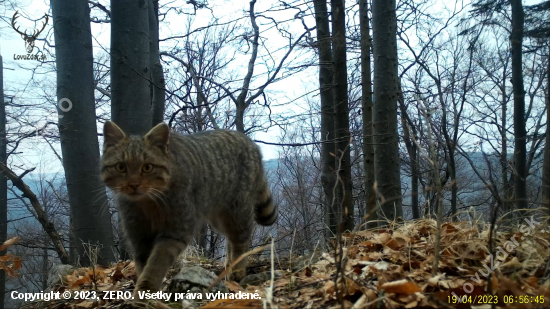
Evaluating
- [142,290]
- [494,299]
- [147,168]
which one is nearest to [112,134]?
[147,168]

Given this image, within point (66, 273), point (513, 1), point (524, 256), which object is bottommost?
point (66, 273)

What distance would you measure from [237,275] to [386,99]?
3.25 meters

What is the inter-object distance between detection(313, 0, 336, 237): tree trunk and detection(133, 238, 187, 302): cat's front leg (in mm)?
3406

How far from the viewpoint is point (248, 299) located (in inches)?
87.5

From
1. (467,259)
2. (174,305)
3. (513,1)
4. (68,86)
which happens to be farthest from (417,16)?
(174,305)

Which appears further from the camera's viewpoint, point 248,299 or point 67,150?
point 67,150

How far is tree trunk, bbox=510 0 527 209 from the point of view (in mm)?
3024

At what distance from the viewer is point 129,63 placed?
16.5 feet

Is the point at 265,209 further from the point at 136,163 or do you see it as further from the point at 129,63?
the point at 129,63

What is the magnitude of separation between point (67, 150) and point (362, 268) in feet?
17.3

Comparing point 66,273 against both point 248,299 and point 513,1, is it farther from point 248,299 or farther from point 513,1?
point 513,1

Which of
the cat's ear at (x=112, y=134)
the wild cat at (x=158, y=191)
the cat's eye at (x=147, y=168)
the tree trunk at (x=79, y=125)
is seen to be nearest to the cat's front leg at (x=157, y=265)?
the wild cat at (x=158, y=191)

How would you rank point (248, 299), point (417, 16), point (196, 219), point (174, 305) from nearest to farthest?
1. point (248, 299)
2. point (174, 305)
3. point (196, 219)
4. point (417, 16)

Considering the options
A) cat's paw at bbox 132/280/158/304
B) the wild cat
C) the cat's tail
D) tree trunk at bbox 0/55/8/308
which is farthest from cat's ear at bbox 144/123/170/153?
tree trunk at bbox 0/55/8/308
